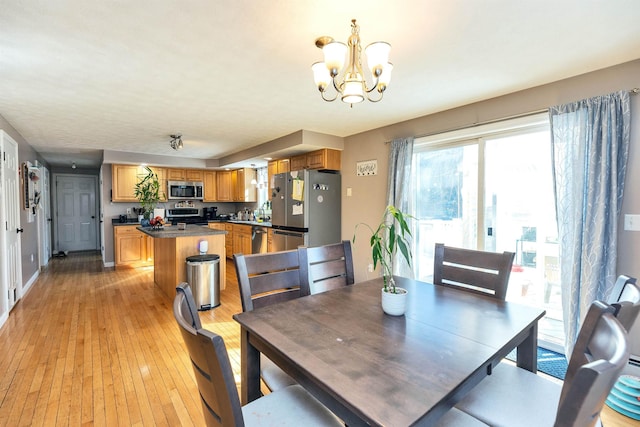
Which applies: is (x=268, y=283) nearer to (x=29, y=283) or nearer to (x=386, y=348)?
(x=386, y=348)

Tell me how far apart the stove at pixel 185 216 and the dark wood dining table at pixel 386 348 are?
5997 mm

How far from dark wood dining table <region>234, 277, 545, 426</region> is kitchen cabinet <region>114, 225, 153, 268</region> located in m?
5.82

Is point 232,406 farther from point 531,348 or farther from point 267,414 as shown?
point 531,348

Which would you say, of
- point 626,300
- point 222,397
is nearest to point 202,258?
point 222,397

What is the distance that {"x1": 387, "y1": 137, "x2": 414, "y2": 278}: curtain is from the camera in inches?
145

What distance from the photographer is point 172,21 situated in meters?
1.72

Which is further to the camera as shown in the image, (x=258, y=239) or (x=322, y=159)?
(x=258, y=239)

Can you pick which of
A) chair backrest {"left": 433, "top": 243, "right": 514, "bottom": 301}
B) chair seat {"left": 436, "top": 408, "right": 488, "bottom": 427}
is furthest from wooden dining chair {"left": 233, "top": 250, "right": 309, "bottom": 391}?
chair backrest {"left": 433, "top": 243, "right": 514, "bottom": 301}

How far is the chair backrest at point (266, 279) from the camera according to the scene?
1620 millimetres

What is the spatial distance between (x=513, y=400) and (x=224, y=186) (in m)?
7.00

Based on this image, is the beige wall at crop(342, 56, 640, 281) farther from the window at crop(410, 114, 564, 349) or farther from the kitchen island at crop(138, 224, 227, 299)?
the kitchen island at crop(138, 224, 227, 299)

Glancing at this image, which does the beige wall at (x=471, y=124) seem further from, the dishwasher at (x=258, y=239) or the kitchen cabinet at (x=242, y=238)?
the kitchen cabinet at (x=242, y=238)

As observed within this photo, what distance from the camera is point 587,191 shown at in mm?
2348

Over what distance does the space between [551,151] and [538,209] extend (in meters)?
0.58
